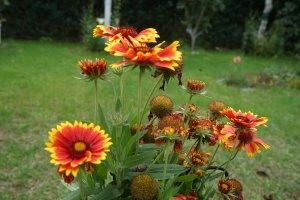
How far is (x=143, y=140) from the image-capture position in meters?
1.15

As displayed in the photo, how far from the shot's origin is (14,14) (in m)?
9.42

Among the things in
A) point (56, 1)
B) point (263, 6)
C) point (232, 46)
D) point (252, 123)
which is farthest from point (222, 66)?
point (252, 123)

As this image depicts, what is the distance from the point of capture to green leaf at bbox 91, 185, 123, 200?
929mm

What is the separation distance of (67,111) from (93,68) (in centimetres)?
356

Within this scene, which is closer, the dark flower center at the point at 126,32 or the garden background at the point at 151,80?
the dark flower center at the point at 126,32

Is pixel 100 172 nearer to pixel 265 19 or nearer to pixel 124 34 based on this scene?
pixel 124 34

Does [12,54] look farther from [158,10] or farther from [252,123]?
[252,123]

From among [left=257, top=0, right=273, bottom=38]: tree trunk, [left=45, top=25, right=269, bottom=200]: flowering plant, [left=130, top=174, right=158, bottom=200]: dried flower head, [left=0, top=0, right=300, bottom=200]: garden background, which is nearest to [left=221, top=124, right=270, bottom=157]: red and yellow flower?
[left=45, top=25, right=269, bottom=200]: flowering plant

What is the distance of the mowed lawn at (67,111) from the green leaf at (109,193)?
25 centimetres

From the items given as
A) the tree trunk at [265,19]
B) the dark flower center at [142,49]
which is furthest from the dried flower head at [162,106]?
the tree trunk at [265,19]

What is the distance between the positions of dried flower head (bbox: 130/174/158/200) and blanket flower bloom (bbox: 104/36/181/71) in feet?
0.81

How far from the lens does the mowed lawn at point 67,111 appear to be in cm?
312

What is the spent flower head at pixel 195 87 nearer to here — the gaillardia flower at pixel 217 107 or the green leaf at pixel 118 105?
the gaillardia flower at pixel 217 107

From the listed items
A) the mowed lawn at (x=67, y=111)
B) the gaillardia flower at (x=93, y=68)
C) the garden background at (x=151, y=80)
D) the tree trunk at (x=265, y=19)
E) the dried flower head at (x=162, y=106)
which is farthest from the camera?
the tree trunk at (x=265, y=19)
